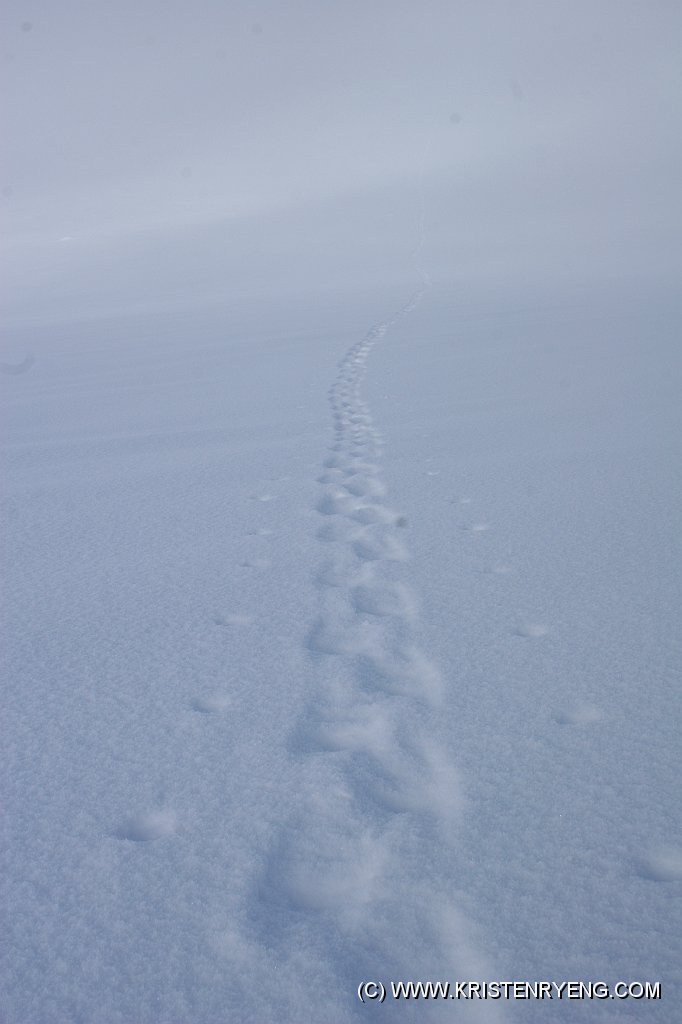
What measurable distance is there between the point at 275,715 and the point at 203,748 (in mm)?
160

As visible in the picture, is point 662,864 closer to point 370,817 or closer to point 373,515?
point 370,817

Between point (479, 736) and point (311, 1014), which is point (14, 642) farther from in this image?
point (311, 1014)

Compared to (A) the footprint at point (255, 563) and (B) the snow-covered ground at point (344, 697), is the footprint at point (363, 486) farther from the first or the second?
(A) the footprint at point (255, 563)

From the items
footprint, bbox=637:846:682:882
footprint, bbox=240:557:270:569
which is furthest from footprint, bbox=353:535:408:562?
footprint, bbox=637:846:682:882

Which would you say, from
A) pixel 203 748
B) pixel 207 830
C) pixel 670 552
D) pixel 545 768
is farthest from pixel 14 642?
pixel 670 552

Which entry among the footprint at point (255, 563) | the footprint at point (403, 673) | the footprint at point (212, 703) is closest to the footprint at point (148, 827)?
the footprint at point (212, 703)

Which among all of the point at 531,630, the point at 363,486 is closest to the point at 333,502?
the point at 363,486

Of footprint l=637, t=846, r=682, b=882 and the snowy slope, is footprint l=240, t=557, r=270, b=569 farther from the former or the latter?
footprint l=637, t=846, r=682, b=882

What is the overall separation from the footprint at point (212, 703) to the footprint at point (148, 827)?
316 millimetres

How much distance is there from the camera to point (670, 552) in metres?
2.49

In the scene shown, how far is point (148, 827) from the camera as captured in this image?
153 cm

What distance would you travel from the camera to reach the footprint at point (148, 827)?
4.95 feet

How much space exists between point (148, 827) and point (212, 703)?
38 cm

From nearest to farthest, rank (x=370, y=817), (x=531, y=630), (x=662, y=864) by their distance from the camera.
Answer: (x=662, y=864)
(x=370, y=817)
(x=531, y=630)
